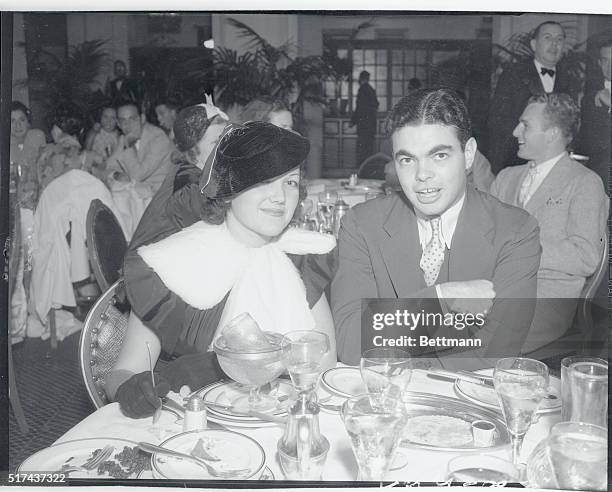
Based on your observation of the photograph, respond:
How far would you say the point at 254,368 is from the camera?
1.16 meters

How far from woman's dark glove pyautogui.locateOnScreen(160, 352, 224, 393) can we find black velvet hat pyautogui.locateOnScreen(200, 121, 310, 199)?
0.35 meters

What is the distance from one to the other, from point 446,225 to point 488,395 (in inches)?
14.6

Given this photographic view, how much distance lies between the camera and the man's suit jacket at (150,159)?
1.36 m

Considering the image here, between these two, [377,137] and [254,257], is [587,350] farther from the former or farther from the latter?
[254,257]

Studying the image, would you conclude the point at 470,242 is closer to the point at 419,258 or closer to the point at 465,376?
A: the point at 419,258

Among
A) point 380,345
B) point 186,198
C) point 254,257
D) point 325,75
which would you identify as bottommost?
point 380,345

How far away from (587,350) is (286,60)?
89 centimetres

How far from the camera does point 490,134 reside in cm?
131

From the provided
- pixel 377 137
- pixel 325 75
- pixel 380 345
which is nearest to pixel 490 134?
pixel 377 137

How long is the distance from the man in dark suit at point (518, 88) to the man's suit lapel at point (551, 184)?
0.09 meters

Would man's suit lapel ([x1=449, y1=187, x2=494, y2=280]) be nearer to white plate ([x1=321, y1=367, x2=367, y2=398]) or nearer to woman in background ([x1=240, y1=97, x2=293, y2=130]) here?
white plate ([x1=321, y1=367, x2=367, y2=398])

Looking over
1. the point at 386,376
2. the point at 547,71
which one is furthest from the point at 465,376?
the point at 547,71

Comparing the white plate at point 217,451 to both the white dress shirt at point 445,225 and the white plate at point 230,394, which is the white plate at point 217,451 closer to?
the white plate at point 230,394

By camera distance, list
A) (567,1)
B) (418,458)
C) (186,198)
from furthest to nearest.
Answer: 1. (186,198)
2. (567,1)
3. (418,458)
